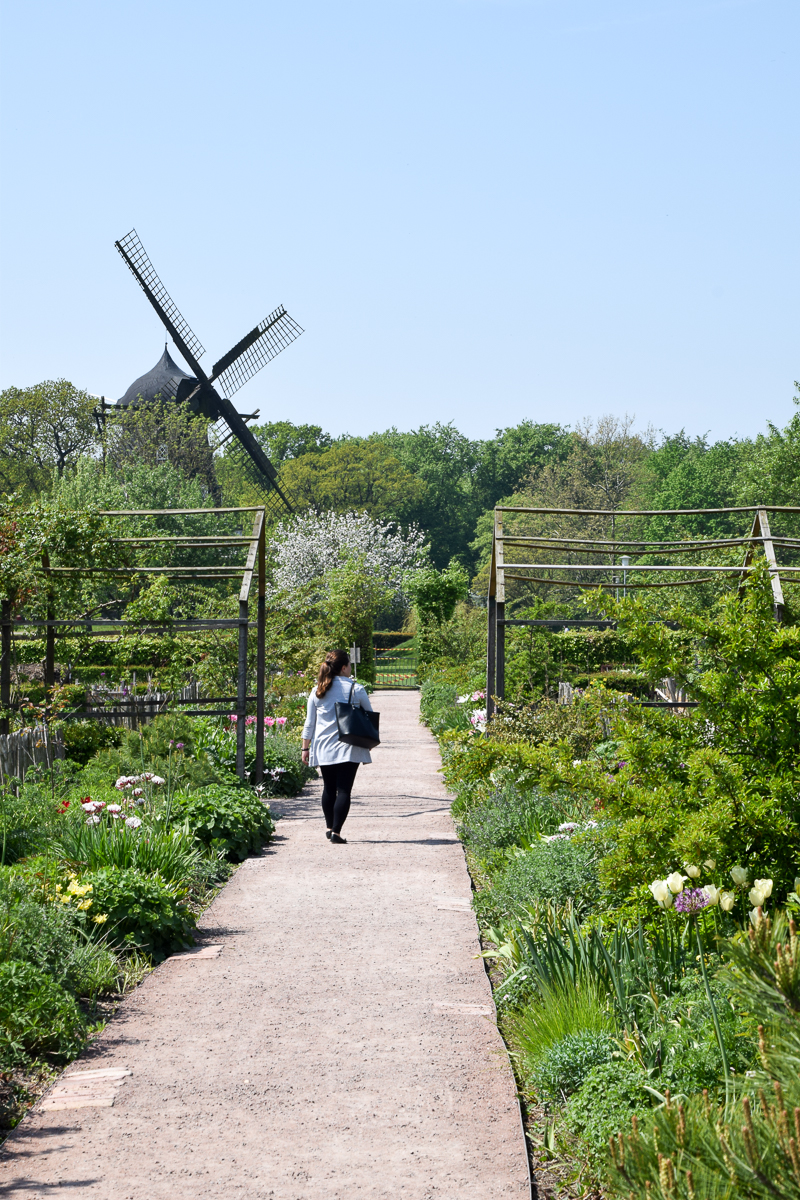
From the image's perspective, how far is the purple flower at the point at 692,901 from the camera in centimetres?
344

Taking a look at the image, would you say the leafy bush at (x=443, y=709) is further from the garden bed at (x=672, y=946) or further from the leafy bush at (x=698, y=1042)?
the leafy bush at (x=698, y=1042)

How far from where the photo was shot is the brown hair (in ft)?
26.6

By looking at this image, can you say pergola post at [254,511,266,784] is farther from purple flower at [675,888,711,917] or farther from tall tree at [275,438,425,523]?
tall tree at [275,438,425,523]

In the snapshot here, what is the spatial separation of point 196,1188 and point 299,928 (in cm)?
267

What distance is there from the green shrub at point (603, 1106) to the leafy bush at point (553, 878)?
5.11 feet

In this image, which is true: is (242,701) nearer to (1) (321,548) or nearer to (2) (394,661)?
(1) (321,548)

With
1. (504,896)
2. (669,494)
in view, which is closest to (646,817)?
(504,896)

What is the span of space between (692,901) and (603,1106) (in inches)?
32.4

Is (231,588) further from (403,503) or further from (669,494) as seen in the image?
(403,503)

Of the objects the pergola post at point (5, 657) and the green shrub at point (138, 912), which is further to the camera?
the pergola post at point (5, 657)

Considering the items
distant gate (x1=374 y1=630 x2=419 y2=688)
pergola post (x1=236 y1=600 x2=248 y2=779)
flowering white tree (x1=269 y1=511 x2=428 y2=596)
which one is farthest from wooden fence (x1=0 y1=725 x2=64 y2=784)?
flowering white tree (x1=269 y1=511 x2=428 y2=596)

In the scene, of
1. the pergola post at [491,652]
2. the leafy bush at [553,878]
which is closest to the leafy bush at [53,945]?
the leafy bush at [553,878]

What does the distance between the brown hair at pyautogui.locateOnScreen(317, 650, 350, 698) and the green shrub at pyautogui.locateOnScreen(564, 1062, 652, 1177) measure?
17.0ft

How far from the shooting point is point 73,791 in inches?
309
